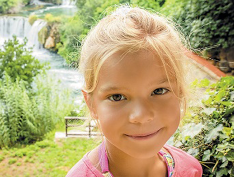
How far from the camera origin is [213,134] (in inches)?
30.5

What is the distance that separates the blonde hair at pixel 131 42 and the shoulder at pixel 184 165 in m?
0.17

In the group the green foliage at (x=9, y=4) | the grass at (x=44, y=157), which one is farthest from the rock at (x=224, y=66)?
the green foliage at (x=9, y=4)

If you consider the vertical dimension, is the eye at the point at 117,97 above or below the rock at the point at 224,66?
above

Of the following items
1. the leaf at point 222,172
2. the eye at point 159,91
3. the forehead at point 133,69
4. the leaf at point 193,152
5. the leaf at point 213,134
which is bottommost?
the leaf at point 222,172

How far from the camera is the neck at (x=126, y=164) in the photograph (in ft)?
1.86

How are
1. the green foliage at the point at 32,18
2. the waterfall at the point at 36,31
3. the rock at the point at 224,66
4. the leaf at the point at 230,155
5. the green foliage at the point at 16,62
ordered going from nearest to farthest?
the leaf at the point at 230,155 → the rock at the point at 224,66 → the green foliage at the point at 16,62 → the green foliage at the point at 32,18 → the waterfall at the point at 36,31

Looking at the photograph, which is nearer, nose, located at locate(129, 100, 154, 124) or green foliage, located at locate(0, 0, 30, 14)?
nose, located at locate(129, 100, 154, 124)

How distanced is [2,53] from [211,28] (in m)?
3.05

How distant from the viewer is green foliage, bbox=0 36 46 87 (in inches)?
169

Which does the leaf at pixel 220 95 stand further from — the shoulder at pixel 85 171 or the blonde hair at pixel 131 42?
the shoulder at pixel 85 171

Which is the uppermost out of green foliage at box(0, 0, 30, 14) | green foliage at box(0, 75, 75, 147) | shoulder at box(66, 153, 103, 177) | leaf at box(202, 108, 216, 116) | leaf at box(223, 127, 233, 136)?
green foliage at box(0, 0, 30, 14)

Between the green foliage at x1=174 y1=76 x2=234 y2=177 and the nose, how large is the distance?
13.5 inches

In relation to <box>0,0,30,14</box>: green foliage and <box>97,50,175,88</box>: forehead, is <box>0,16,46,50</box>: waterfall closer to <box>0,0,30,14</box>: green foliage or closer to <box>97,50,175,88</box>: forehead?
<box>0,0,30,14</box>: green foliage

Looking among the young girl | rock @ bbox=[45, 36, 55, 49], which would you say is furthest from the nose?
rock @ bbox=[45, 36, 55, 49]
